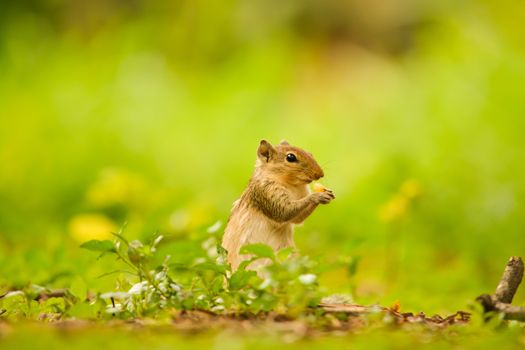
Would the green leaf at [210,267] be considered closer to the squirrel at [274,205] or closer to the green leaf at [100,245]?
the green leaf at [100,245]

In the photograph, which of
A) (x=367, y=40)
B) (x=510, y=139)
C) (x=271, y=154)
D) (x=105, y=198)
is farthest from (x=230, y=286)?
(x=367, y=40)

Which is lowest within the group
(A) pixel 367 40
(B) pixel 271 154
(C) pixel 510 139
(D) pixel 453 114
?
(B) pixel 271 154

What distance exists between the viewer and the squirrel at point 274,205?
4.45 meters

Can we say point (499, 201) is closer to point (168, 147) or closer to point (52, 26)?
point (168, 147)

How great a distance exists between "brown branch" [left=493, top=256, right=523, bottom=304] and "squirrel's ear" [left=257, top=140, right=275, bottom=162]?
4.72 feet

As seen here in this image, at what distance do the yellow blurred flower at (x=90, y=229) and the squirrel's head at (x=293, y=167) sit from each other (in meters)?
2.40

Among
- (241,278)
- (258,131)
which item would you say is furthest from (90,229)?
(241,278)

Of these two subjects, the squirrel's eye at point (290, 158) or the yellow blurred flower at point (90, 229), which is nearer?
the squirrel's eye at point (290, 158)

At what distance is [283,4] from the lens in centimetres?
1345

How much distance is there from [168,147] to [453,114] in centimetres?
277

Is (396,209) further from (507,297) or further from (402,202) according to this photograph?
(507,297)

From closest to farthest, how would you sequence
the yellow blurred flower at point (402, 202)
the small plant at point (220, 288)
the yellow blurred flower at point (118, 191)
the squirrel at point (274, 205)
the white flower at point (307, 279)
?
the white flower at point (307, 279)
the small plant at point (220, 288)
the squirrel at point (274, 205)
the yellow blurred flower at point (402, 202)
the yellow blurred flower at point (118, 191)

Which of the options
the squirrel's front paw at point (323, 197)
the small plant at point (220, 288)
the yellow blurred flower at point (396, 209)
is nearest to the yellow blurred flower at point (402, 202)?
the yellow blurred flower at point (396, 209)

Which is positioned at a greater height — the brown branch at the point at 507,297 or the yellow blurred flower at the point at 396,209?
the yellow blurred flower at the point at 396,209
